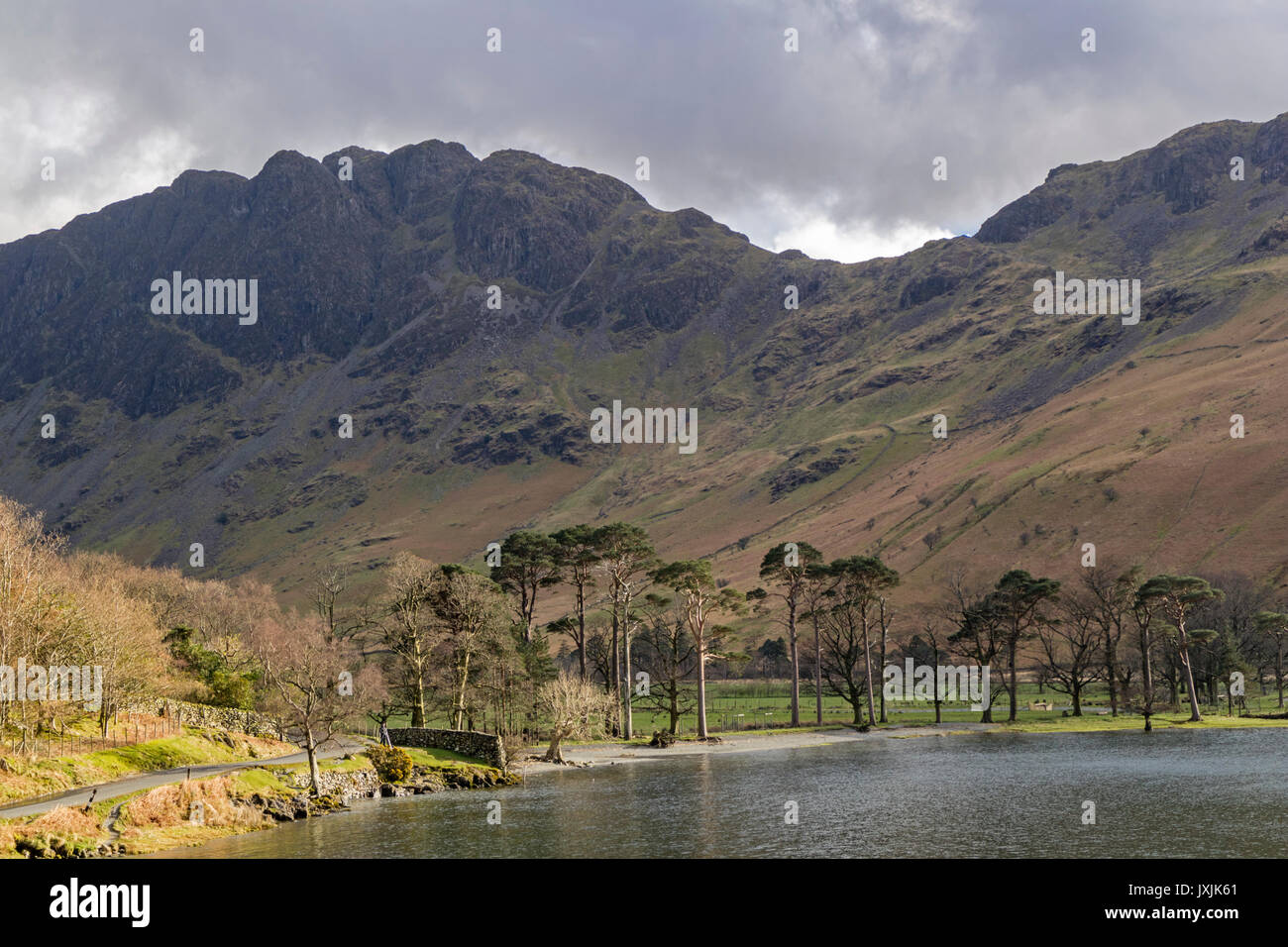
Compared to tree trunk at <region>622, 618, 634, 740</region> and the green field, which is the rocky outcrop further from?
tree trunk at <region>622, 618, 634, 740</region>

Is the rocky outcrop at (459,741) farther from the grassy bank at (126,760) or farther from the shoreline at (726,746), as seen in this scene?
the grassy bank at (126,760)

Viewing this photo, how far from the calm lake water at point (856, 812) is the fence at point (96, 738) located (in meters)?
17.1

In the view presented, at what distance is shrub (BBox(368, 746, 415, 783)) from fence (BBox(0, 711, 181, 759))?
15795 mm

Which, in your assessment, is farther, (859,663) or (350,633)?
(859,663)

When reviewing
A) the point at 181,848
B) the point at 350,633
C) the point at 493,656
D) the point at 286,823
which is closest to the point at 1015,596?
the point at 493,656

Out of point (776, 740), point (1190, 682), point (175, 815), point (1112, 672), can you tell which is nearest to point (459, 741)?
point (175, 815)

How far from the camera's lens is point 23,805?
47.7m

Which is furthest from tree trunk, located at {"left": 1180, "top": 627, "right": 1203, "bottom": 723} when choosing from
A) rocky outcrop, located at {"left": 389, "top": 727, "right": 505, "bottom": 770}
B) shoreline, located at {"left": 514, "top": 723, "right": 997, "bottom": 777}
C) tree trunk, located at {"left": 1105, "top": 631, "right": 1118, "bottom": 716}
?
rocky outcrop, located at {"left": 389, "top": 727, "right": 505, "bottom": 770}

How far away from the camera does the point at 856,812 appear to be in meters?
56.2

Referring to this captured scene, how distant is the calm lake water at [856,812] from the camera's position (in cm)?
4522

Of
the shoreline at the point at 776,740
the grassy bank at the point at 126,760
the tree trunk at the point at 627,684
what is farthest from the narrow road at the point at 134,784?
the tree trunk at the point at 627,684

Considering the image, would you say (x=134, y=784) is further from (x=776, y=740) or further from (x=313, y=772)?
(x=776, y=740)
